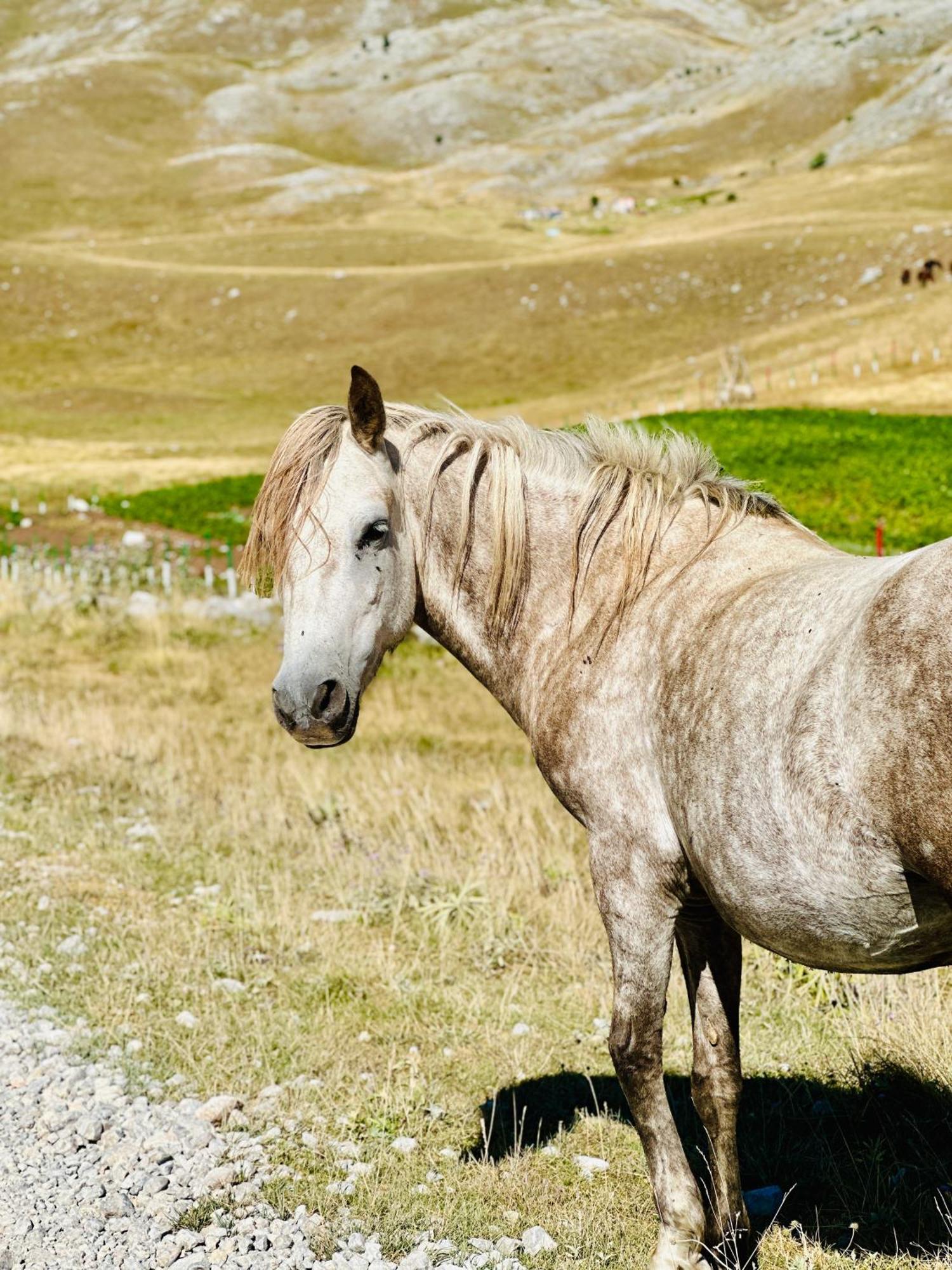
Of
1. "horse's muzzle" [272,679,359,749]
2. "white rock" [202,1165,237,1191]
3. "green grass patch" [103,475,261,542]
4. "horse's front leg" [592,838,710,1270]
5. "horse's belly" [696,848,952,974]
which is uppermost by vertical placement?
"horse's muzzle" [272,679,359,749]

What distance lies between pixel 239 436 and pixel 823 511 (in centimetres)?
2919

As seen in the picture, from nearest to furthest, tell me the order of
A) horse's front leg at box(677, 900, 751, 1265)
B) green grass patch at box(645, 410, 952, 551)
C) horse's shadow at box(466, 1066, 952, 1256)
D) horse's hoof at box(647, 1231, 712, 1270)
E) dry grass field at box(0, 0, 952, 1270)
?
horse's hoof at box(647, 1231, 712, 1270) < horse's front leg at box(677, 900, 751, 1265) < horse's shadow at box(466, 1066, 952, 1256) < dry grass field at box(0, 0, 952, 1270) < green grass patch at box(645, 410, 952, 551)

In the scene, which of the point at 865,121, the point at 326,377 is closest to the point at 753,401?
the point at 326,377

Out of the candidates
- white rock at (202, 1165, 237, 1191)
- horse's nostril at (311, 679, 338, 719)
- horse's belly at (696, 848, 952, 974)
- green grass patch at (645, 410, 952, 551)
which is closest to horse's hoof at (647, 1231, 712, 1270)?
horse's belly at (696, 848, 952, 974)

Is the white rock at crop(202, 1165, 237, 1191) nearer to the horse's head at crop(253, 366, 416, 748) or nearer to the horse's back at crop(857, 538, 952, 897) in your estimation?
the horse's head at crop(253, 366, 416, 748)

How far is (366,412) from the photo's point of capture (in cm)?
388

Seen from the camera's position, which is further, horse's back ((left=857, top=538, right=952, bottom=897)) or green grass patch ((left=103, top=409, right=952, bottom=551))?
green grass patch ((left=103, top=409, right=952, bottom=551))

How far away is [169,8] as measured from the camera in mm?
192375

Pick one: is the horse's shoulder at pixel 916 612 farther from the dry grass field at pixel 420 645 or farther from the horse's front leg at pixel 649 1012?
the dry grass field at pixel 420 645

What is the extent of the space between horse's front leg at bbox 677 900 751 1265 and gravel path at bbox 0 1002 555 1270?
0.63m

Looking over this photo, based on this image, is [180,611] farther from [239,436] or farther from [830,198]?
[830,198]

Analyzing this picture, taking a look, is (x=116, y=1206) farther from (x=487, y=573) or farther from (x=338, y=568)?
(x=487, y=573)

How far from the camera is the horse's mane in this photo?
391 centimetres

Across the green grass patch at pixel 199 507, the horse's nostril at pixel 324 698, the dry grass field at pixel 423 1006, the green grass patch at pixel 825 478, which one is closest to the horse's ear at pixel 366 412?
the horse's nostril at pixel 324 698
